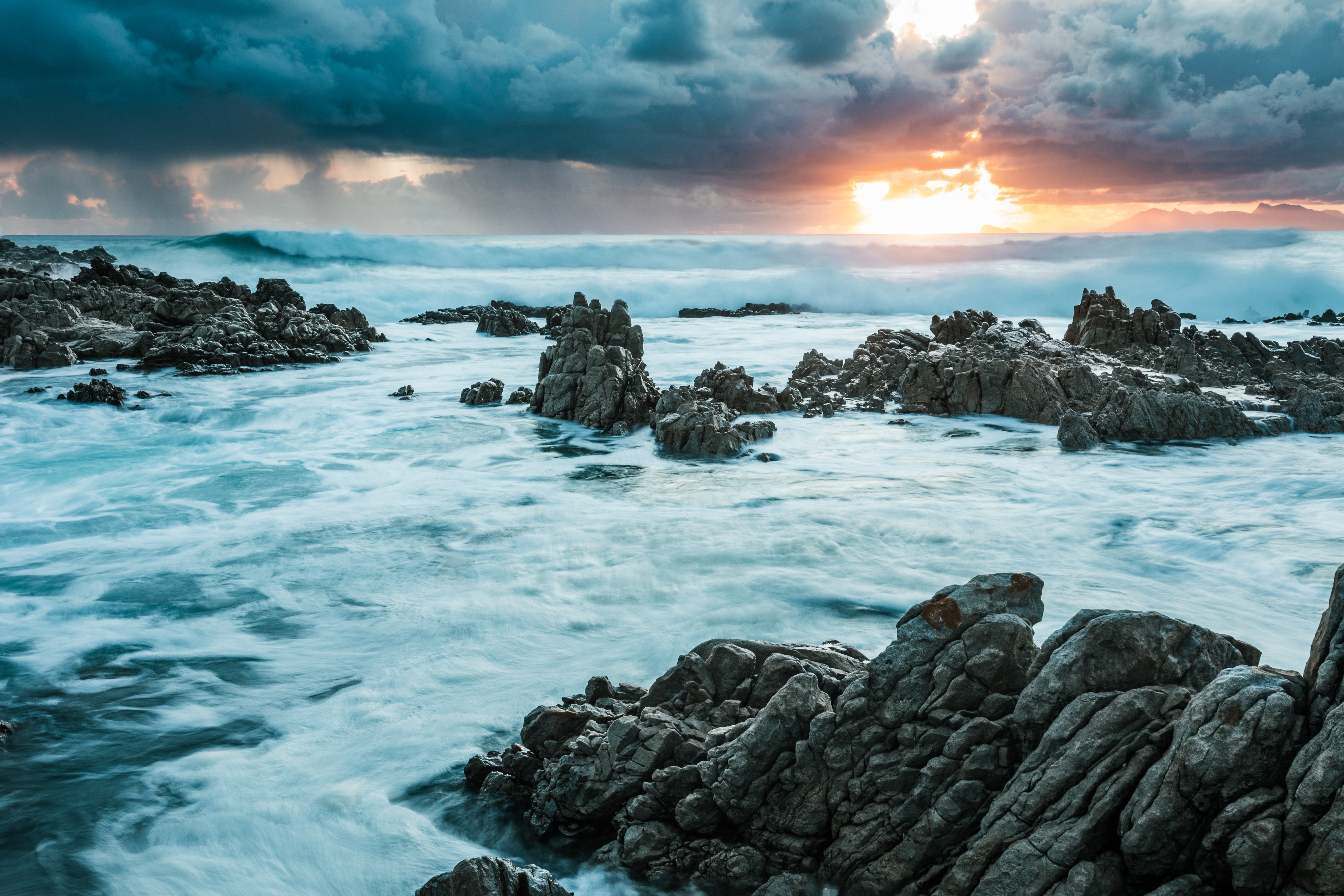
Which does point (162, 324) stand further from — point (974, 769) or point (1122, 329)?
point (974, 769)

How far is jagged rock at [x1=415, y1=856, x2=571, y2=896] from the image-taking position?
13.2 ft

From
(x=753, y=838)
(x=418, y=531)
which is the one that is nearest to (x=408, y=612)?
(x=418, y=531)

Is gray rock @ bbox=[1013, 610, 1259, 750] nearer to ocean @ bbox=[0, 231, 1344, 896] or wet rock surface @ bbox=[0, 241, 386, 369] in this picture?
ocean @ bbox=[0, 231, 1344, 896]

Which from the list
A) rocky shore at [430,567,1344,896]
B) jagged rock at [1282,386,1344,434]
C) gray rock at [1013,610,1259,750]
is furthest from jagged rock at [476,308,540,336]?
gray rock at [1013,610,1259,750]

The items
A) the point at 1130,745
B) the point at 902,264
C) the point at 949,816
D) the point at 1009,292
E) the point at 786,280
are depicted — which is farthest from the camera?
the point at 902,264

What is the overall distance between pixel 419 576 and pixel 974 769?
7549mm

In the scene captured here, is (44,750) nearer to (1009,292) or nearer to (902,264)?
(1009,292)

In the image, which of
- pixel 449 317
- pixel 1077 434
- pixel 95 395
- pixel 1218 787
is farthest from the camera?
pixel 449 317

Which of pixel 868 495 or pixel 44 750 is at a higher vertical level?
pixel 868 495

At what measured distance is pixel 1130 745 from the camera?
3.89 meters

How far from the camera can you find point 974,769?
171 inches

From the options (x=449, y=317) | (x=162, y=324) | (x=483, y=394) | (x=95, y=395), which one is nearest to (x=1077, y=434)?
(x=483, y=394)

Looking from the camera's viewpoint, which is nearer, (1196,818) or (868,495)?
(1196,818)

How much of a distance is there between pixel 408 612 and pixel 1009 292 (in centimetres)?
5092
